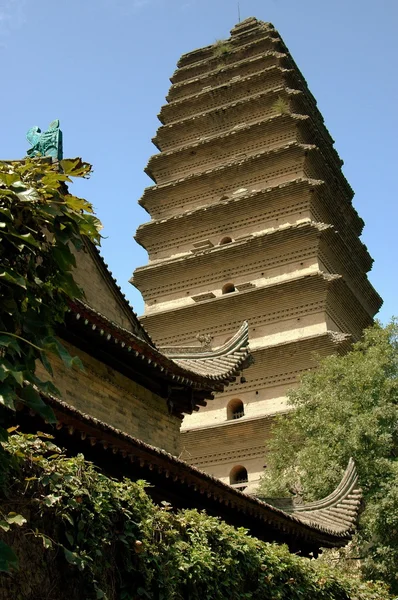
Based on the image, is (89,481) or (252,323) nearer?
(89,481)

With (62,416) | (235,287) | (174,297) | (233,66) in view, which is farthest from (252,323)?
(62,416)

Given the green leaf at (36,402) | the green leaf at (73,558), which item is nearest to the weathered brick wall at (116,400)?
the green leaf at (73,558)

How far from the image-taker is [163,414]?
11.1m

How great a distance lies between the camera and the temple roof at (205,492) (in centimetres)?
713

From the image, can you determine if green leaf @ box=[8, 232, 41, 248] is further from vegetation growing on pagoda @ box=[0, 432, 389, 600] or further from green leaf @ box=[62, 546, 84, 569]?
green leaf @ box=[62, 546, 84, 569]

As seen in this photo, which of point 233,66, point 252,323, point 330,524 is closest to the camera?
point 330,524

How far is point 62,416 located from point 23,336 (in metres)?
2.92

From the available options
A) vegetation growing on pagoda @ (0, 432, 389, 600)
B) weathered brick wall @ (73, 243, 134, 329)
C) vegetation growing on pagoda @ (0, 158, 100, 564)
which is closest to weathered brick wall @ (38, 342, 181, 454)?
weathered brick wall @ (73, 243, 134, 329)

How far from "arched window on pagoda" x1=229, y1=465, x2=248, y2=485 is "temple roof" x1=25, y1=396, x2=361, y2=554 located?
6833mm

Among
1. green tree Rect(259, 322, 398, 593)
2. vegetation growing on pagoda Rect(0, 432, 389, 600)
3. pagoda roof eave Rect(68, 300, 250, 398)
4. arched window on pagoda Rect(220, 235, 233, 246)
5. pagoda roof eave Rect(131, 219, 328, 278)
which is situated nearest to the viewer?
vegetation growing on pagoda Rect(0, 432, 389, 600)

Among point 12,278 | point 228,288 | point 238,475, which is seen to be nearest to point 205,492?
point 12,278

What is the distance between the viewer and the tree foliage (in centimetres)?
371

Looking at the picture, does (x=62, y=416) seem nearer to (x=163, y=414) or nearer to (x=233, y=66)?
(x=163, y=414)

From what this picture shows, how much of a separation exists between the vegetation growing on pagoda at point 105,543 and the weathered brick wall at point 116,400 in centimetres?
301
